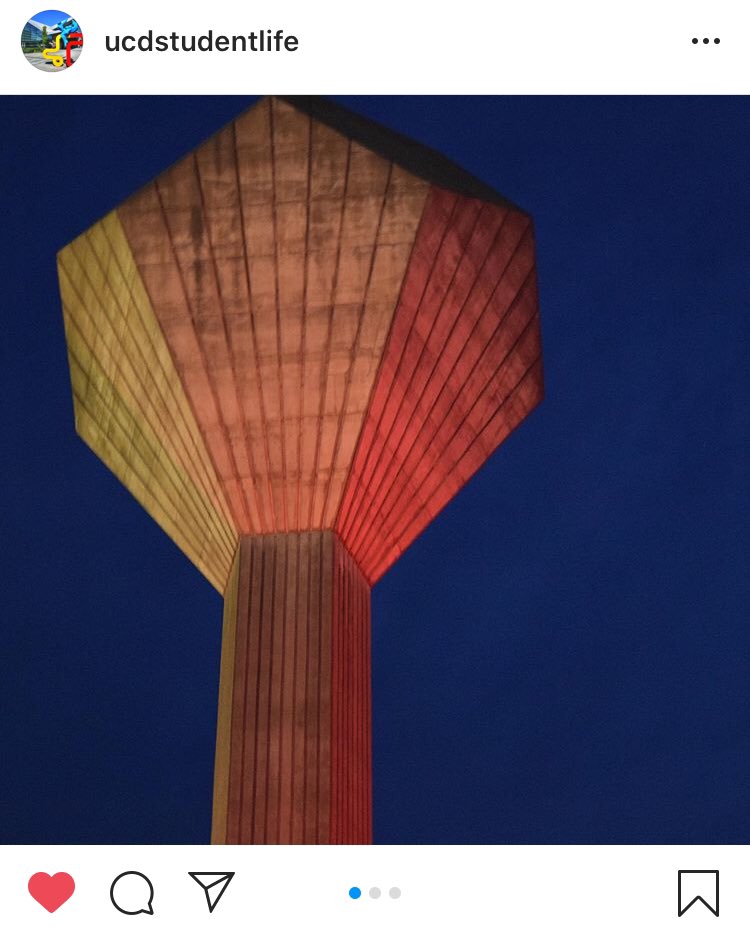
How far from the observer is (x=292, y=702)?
14.0m

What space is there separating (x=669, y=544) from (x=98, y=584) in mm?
20462

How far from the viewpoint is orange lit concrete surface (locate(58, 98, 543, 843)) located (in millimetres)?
13484
